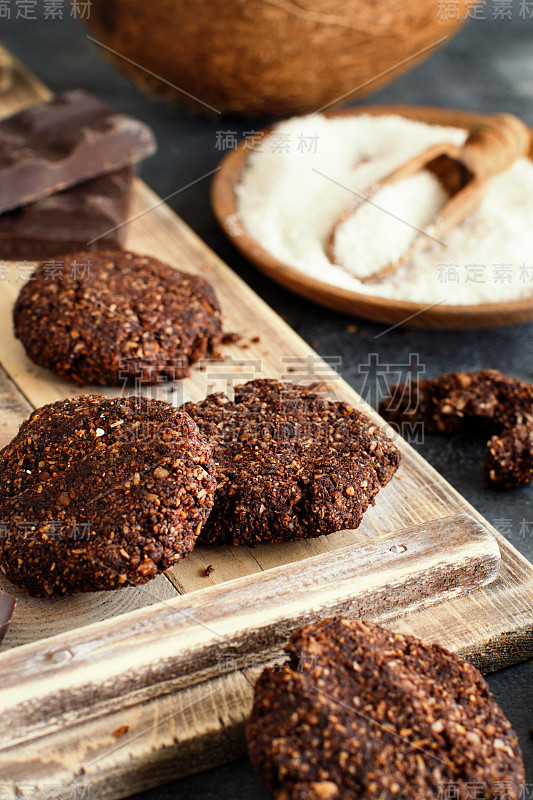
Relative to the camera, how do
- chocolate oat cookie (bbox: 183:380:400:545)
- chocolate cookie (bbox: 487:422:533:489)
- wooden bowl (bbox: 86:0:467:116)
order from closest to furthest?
1. chocolate oat cookie (bbox: 183:380:400:545)
2. chocolate cookie (bbox: 487:422:533:489)
3. wooden bowl (bbox: 86:0:467:116)

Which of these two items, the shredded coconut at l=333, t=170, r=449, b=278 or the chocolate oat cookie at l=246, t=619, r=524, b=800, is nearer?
the chocolate oat cookie at l=246, t=619, r=524, b=800

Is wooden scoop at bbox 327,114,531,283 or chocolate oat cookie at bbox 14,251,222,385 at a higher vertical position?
wooden scoop at bbox 327,114,531,283

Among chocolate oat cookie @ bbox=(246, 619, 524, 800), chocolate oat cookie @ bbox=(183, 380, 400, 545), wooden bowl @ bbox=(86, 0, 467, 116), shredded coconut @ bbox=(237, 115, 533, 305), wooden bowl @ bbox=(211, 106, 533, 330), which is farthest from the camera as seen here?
wooden bowl @ bbox=(86, 0, 467, 116)

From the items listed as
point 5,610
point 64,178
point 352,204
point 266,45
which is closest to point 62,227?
point 64,178

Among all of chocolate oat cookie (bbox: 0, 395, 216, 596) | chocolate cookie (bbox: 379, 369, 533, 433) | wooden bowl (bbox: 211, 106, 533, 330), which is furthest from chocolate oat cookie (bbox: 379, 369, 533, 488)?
chocolate oat cookie (bbox: 0, 395, 216, 596)

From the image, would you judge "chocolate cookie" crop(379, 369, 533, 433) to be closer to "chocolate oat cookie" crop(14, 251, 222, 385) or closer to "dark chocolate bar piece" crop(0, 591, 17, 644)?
"chocolate oat cookie" crop(14, 251, 222, 385)

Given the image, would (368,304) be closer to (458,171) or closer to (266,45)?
(458,171)
